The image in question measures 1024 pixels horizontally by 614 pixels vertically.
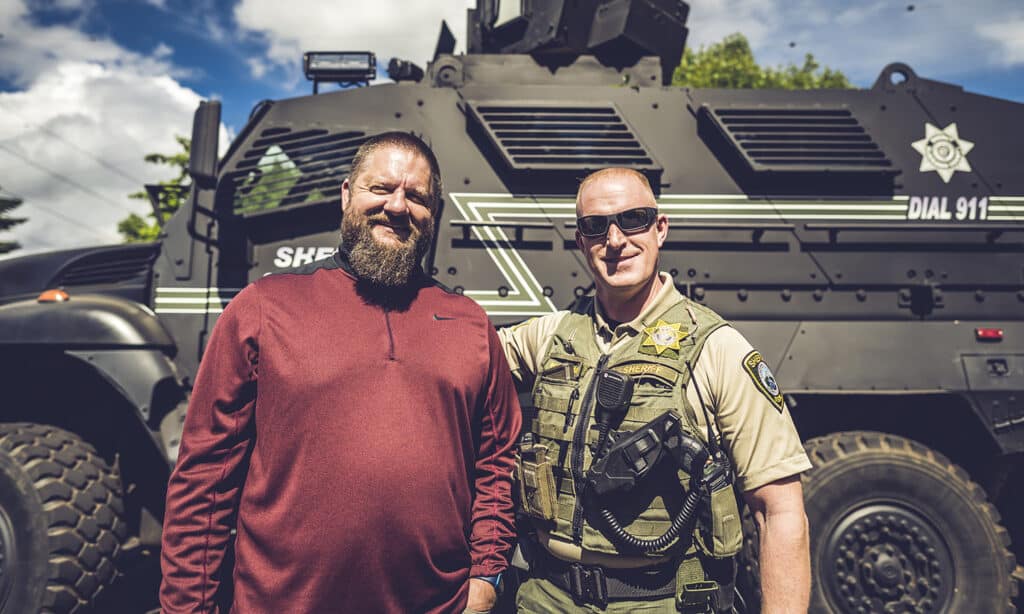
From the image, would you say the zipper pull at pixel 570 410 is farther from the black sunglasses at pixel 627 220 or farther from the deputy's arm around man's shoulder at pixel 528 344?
the black sunglasses at pixel 627 220

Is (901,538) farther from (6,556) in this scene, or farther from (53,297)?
(53,297)

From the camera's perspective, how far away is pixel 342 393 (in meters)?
1.59

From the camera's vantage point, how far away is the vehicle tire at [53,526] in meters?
2.70

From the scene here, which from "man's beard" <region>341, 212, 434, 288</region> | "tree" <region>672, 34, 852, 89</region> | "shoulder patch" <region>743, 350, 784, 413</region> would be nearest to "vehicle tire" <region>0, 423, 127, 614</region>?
"man's beard" <region>341, 212, 434, 288</region>

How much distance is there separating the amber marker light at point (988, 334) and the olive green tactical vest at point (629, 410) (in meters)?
1.87

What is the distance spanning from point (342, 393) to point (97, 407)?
2403mm

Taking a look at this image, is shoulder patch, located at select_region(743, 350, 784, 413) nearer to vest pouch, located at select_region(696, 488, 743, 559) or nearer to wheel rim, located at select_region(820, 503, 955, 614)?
vest pouch, located at select_region(696, 488, 743, 559)

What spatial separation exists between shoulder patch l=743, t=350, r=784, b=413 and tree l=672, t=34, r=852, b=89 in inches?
590

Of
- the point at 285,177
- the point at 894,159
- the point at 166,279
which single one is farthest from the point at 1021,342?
the point at 166,279

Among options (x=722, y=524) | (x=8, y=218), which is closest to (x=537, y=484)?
(x=722, y=524)

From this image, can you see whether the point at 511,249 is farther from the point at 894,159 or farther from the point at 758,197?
the point at 894,159

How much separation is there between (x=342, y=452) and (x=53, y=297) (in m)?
2.44

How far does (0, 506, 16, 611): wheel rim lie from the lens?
2.68m

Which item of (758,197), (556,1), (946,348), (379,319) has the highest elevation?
(556,1)
